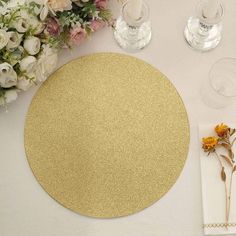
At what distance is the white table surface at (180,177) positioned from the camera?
0.96 metres

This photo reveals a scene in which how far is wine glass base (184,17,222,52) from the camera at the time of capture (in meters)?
1.06

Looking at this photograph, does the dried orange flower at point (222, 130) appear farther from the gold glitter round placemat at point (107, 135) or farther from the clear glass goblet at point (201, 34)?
the clear glass goblet at point (201, 34)

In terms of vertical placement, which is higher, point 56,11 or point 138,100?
point 56,11

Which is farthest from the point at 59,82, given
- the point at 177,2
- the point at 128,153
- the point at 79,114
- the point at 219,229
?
A: the point at 219,229

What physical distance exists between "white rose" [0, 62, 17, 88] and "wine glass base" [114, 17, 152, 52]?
0.27 m

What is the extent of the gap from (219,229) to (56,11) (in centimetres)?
58

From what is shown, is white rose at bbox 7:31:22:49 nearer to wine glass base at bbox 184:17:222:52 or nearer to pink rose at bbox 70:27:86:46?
pink rose at bbox 70:27:86:46

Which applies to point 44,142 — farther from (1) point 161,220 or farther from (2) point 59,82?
(1) point 161,220

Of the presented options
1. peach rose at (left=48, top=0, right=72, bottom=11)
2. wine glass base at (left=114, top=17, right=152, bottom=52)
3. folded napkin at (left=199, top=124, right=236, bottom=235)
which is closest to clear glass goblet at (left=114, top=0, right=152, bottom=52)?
wine glass base at (left=114, top=17, right=152, bottom=52)

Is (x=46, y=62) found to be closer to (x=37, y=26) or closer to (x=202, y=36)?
(x=37, y=26)

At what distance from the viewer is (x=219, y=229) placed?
0.95m

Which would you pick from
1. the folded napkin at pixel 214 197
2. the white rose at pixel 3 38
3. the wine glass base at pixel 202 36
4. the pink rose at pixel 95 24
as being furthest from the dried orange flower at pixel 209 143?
the white rose at pixel 3 38

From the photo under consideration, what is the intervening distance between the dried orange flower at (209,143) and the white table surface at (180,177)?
0.02 meters

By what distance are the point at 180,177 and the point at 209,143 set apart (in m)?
0.10
